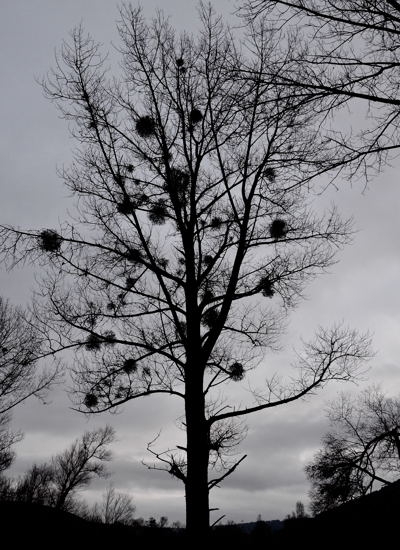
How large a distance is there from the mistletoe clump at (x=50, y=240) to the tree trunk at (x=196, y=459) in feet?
9.15

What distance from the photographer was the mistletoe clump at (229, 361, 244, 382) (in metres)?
6.93

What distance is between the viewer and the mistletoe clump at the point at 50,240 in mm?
6652

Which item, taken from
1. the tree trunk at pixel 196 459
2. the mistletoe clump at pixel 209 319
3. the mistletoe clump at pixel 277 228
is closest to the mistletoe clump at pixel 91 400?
the tree trunk at pixel 196 459

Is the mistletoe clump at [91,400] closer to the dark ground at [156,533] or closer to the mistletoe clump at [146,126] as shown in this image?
the dark ground at [156,533]

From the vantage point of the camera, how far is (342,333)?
6.27m

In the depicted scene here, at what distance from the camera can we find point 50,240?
6672mm

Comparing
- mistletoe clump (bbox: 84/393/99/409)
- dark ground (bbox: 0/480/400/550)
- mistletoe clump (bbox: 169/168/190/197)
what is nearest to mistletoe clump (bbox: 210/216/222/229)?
mistletoe clump (bbox: 169/168/190/197)

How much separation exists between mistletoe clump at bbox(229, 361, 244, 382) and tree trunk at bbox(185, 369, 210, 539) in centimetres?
124

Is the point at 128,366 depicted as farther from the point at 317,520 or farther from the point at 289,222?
the point at 317,520

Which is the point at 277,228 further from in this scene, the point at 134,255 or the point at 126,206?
the point at 126,206

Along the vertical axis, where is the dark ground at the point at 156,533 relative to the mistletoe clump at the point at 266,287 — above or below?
below

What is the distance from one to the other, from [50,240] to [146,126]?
2.33m

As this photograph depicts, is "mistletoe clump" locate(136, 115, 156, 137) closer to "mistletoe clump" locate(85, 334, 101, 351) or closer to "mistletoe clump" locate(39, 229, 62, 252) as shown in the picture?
"mistletoe clump" locate(39, 229, 62, 252)

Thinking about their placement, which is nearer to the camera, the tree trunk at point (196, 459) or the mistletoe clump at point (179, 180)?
the tree trunk at point (196, 459)
